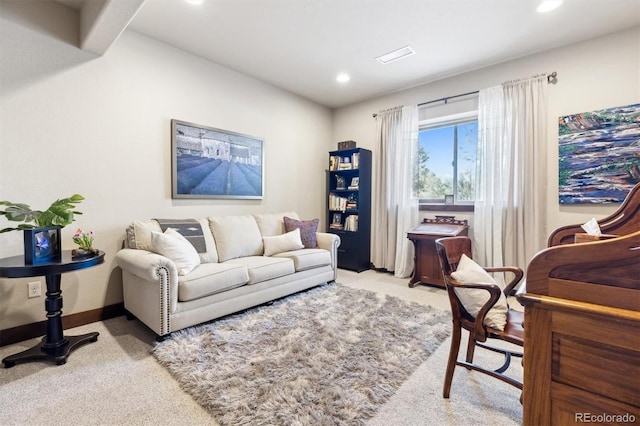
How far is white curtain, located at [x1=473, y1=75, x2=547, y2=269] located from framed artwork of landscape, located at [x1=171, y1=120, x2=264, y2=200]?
292cm

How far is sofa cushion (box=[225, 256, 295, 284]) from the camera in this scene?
→ 9.00 feet

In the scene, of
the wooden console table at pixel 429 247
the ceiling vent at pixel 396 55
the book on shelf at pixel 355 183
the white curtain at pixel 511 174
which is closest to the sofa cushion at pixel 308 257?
the wooden console table at pixel 429 247

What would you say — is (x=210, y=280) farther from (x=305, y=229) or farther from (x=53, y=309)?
(x=305, y=229)

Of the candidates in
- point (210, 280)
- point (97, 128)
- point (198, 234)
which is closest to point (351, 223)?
point (198, 234)

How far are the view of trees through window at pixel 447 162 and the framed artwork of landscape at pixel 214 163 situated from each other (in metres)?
2.35

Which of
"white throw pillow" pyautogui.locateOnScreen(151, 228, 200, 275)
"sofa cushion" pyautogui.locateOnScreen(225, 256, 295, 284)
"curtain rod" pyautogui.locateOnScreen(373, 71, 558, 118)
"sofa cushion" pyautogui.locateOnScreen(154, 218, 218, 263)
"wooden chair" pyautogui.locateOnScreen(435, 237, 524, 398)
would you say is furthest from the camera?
"curtain rod" pyautogui.locateOnScreen(373, 71, 558, 118)

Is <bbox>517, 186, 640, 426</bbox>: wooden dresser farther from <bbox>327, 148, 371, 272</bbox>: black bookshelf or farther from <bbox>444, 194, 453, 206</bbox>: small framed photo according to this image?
<bbox>327, 148, 371, 272</bbox>: black bookshelf

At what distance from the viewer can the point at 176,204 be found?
3.17m

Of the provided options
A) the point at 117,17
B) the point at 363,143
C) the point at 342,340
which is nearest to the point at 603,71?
the point at 363,143

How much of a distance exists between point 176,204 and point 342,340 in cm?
231

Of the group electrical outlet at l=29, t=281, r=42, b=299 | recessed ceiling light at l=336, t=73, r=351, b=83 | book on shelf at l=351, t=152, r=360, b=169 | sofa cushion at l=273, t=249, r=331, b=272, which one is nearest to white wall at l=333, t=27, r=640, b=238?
recessed ceiling light at l=336, t=73, r=351, b=83

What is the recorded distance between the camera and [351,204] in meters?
4.59

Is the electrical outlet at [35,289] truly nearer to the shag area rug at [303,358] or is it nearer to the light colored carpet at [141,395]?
the light colored carpet at [141,395]

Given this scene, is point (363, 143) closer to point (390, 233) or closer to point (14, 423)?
point (390, 233)
